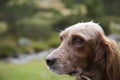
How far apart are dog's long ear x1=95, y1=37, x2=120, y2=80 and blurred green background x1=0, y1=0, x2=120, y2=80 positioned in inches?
361

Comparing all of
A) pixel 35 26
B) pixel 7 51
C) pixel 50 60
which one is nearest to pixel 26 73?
pixel 7 51

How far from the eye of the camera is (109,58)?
4.79m

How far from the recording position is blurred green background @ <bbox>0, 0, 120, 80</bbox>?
17.7 metres

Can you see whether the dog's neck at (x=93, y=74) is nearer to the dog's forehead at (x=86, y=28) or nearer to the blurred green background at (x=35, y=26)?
the dog's forehead at (x=86, y=28)

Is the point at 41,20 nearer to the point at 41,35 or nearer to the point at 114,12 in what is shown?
the point at 41,35

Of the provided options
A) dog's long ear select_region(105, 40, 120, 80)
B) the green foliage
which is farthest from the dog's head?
the green foliage

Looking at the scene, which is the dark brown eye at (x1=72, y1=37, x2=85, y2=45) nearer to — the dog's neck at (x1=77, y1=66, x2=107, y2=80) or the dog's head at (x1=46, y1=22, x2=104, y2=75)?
the dog's head at (x1=46, y1=22, x2=104, y2=75)

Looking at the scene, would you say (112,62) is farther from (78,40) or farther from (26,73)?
(26,73)

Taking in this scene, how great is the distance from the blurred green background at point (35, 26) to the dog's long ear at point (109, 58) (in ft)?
30.1

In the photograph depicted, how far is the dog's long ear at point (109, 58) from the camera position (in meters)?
4.72

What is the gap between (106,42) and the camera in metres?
4.93

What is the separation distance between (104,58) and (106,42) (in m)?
0.17

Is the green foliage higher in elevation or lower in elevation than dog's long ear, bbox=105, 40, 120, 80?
higher

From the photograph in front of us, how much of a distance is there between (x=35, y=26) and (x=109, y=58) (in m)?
22.9
